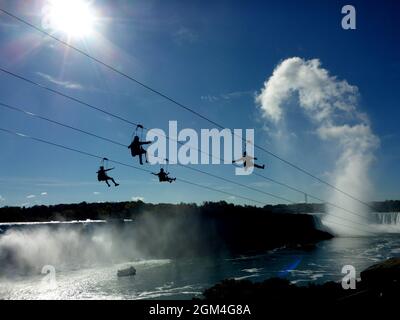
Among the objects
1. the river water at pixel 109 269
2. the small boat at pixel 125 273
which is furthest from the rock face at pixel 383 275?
the small boat at pixel 125 273

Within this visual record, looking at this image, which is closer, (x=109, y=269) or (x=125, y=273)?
(x=125, y=273)

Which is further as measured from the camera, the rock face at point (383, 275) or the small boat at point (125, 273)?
the small boat at point (125, 273)

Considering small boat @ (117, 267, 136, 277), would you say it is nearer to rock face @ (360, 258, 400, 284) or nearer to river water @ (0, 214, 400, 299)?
river water @ (0, 214, 400, 299)

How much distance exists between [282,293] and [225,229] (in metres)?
104

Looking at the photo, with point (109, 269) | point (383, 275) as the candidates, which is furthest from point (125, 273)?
point (383, 275)

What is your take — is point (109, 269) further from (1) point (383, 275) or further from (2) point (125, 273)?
(1) point (383, 275)

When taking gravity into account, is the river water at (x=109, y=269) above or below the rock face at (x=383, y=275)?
below

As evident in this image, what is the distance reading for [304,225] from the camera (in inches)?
5709

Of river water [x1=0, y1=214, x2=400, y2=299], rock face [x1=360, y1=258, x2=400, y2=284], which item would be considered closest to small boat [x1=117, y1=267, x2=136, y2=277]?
river water [x1=0, y1=214, x2=400, y2=299]

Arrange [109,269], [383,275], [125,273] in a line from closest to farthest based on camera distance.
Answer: [383,275] → [125,273] → [109,269]

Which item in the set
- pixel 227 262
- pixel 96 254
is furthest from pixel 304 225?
pixel 96 254

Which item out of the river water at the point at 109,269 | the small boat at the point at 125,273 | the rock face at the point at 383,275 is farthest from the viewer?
the small boat at the point at 125,273

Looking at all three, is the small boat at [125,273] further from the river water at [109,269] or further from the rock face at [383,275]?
the rock face at [383,275]
